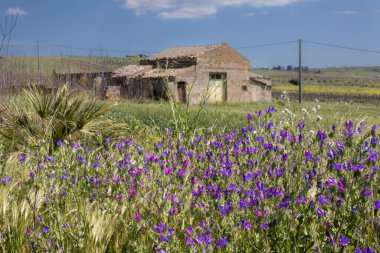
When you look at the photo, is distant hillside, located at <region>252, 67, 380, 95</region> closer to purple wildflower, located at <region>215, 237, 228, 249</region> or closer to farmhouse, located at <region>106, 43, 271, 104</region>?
farmhouse, located at <region>106, 43, 271, 104</region>

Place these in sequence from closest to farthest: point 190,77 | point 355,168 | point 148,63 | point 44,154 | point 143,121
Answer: point 355,168, point 44,154, point 143,121, point 190,77, point 148,63

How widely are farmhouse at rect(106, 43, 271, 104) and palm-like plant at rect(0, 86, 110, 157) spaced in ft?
58.3

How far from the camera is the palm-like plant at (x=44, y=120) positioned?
7301 mm

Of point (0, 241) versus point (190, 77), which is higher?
point (190, 77)

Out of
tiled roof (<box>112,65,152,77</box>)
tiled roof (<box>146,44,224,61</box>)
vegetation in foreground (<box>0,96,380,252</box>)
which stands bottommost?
vegetation in foreground (<box>0,96,380,252</box>)

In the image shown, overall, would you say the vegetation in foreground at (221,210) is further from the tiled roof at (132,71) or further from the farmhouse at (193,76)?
the tiled roof at (132,71)

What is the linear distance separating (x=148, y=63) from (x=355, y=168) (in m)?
31.4

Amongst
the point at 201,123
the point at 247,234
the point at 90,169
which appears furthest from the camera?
the point at 201,123

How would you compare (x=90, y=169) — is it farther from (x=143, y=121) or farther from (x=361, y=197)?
(x=143, y=121)

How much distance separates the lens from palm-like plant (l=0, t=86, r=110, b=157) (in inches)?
287

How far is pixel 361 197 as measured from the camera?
2725 mm

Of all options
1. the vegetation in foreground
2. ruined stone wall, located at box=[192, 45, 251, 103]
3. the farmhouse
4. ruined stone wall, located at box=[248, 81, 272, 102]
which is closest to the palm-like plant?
the vegetation in foreground

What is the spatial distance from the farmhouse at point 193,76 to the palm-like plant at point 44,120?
17767 millimetres

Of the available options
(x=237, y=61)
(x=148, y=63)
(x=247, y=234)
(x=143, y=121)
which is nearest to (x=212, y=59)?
(x=237, y=61)
